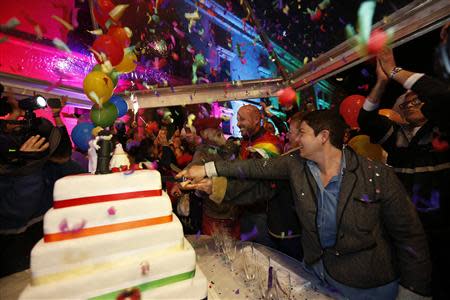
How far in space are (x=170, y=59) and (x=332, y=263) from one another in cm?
395

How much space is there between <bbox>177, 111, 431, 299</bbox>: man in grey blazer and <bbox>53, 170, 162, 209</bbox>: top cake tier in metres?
1.25

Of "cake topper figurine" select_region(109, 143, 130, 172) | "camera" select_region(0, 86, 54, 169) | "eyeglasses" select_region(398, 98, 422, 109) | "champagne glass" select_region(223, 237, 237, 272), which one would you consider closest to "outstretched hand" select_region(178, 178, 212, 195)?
"champagne glass" select_region(223, 237, 237, 272)

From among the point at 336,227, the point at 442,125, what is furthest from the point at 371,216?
the point at 442,125

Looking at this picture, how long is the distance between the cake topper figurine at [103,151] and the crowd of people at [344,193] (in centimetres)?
52

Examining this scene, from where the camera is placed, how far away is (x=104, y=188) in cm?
125

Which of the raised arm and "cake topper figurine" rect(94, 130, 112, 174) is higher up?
"cake topper figurine" rect(94, 130, 112, 174)

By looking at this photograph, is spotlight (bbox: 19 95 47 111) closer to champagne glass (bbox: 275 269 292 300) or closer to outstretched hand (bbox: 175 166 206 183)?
outstretched hand (bbox: 175 166 206 183)

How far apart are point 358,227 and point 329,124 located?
0.84m

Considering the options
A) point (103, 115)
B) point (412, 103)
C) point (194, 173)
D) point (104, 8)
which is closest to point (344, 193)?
point (194, 173)

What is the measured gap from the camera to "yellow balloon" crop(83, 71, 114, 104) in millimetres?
1526

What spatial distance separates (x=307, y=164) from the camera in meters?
2.13

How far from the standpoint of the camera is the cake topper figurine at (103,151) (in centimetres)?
138

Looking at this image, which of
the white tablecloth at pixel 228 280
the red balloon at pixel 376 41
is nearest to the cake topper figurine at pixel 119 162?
the white tablecloth at pixel 228 280

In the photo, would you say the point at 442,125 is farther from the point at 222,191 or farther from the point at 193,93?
the point at 193,93
